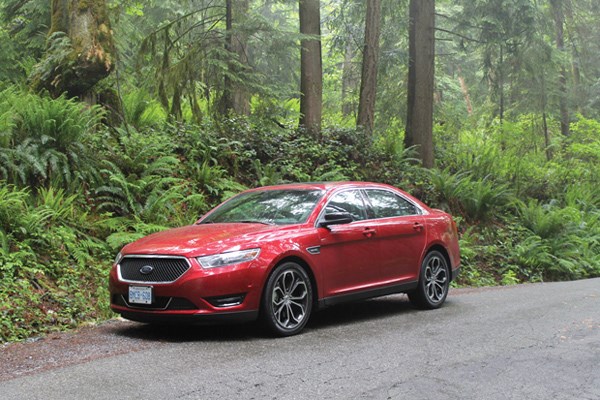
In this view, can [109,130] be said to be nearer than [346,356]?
No

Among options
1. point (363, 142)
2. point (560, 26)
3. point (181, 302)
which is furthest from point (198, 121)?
point (560, 26)

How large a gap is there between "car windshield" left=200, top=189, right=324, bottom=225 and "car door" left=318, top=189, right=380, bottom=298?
288 mm

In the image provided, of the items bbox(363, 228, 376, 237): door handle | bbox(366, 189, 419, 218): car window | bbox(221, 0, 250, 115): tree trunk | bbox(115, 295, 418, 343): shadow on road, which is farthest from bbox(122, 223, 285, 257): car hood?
bbox(221, 0, 250, 115): tree trunk

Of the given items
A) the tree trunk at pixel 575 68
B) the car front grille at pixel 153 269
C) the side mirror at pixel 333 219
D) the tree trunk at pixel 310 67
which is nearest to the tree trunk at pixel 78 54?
the tree trunk at pixel 310 67

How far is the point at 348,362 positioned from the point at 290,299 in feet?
4.45

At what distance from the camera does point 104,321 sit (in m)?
8.12

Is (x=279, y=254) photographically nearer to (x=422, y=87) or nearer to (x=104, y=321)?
(x=104, y=321)

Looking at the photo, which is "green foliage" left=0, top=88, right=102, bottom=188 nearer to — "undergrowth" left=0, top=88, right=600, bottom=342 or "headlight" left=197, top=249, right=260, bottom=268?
"undergrowth" left=0, top=88, right=600, bottom=342

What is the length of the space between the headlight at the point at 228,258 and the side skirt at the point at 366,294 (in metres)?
1.19

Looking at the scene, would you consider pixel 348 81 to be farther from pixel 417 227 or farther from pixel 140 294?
pixel 140 294

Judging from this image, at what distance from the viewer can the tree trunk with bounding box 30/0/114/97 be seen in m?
12.8

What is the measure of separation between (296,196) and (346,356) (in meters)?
2.67

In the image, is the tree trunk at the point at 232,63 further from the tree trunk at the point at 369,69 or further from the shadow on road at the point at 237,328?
the shadow on road at the point at 237,328

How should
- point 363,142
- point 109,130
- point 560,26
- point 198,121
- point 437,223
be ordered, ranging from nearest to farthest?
point 437,223
point 109,130
point 198,121
point 363,142
point 560,26
